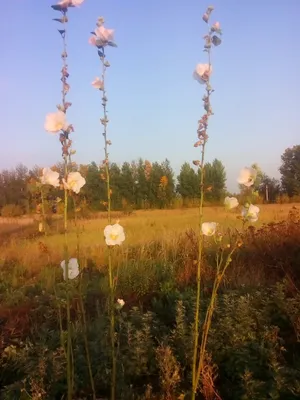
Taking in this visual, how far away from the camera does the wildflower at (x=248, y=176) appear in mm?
2236

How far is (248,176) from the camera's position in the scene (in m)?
2.25

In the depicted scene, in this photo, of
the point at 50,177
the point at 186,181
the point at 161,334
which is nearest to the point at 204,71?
the point at 50,177

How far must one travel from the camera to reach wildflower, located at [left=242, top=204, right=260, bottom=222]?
2281 millimetres

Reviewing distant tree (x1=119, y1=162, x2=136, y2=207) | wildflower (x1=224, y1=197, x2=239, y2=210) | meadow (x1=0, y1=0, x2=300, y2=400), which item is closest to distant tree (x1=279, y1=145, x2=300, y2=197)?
distant tree (x1=119, y1=162, x2=136, y2=207)

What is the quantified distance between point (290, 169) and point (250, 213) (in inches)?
1359

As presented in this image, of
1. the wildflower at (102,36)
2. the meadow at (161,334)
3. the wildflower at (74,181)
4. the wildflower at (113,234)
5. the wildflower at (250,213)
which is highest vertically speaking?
the wildflower at (102,36)

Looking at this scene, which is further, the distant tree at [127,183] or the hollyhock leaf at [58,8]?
the distant tree at [127,183]

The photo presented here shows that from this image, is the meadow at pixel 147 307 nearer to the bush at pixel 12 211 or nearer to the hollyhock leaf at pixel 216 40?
the hollyhock leaf at pixel 216 40

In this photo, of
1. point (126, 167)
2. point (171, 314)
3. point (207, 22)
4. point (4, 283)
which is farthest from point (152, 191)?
point (207, 22)

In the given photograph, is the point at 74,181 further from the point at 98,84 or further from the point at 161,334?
the point at 161,334

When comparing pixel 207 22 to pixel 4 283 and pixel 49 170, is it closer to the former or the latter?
pixel 49 170

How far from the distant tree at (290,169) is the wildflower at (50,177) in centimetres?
2817

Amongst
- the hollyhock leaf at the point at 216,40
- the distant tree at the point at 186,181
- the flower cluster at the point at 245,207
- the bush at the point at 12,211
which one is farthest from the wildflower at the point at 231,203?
the distant tree at the point at 186,181

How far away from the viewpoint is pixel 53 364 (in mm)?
3383
